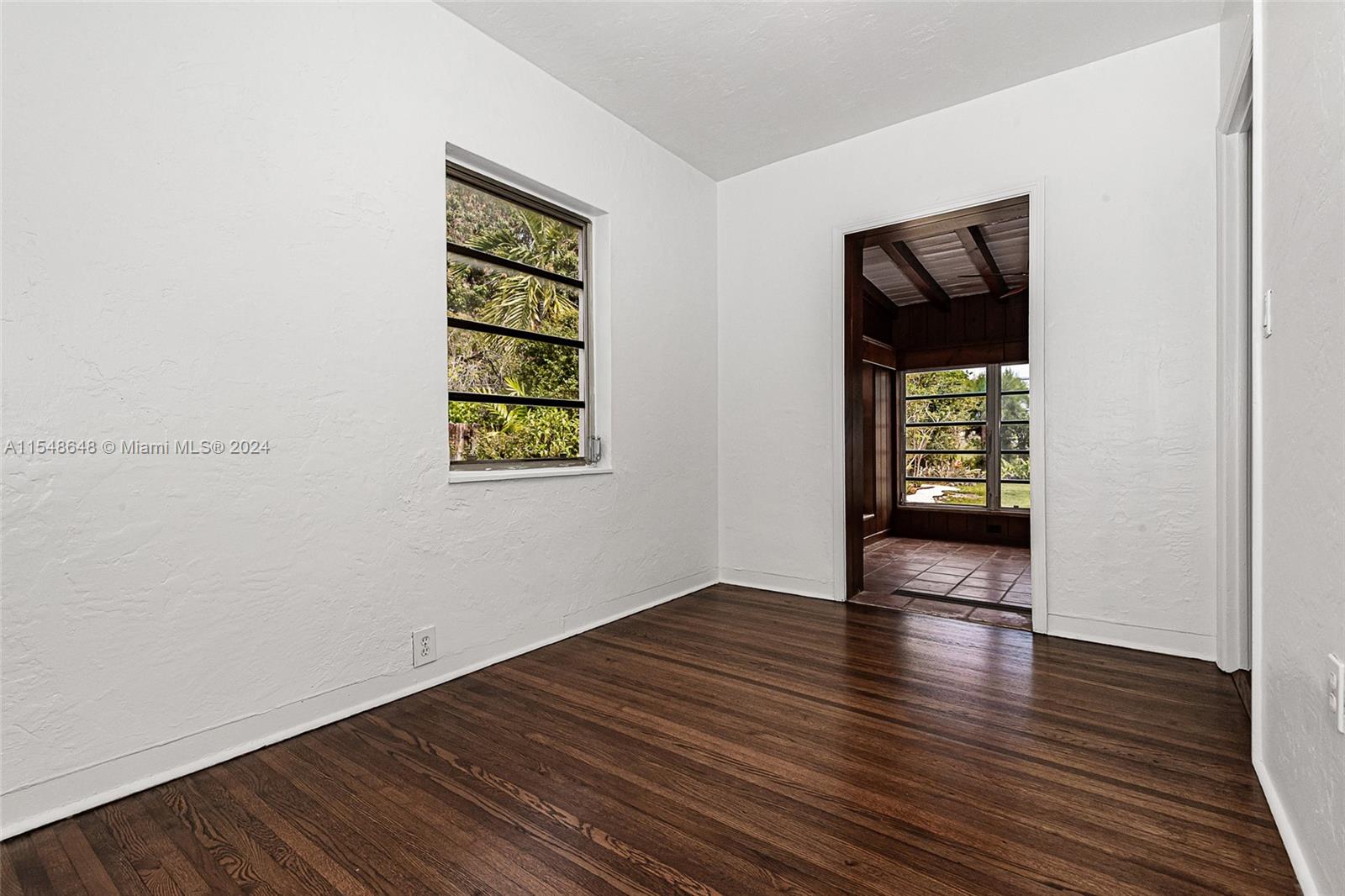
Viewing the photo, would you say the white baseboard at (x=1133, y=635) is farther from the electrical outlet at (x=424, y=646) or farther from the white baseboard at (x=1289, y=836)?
the electrical outlet at (x=424, y=646)

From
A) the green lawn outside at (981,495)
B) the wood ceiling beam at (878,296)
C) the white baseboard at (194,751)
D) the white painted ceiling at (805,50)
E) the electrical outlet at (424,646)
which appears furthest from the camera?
the green lawn outside at (981,495)

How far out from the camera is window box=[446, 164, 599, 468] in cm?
290

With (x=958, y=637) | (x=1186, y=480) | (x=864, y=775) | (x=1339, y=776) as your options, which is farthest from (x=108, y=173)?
(x=1186, y=480)

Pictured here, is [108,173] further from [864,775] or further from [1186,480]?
[1186,480]

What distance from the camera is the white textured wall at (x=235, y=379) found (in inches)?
66.6

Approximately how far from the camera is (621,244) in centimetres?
364

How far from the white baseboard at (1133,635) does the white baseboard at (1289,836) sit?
1.26 meters

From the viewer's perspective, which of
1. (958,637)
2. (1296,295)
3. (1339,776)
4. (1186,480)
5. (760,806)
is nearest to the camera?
(1339,776)

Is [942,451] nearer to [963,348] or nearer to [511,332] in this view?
[963,348]

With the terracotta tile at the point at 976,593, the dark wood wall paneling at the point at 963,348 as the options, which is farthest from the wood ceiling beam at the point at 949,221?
the dark wood wall paneling at the point at 963,348

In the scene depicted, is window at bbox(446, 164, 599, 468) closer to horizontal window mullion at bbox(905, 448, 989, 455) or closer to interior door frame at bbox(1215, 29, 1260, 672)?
Result: interior door frame at bbox(1215, 29, 1260, 672)

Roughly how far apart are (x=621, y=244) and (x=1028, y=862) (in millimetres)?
3238

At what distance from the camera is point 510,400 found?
3119mm

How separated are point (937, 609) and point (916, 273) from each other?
11.1ft
